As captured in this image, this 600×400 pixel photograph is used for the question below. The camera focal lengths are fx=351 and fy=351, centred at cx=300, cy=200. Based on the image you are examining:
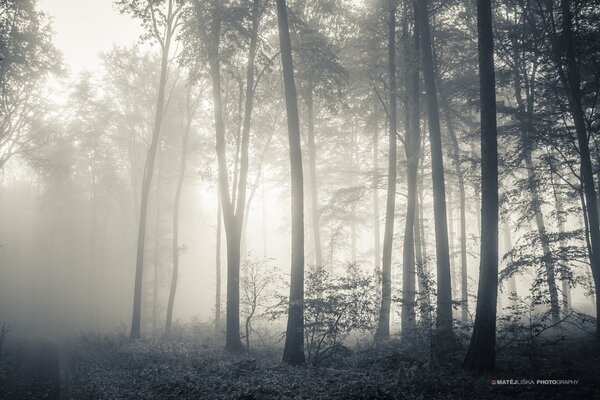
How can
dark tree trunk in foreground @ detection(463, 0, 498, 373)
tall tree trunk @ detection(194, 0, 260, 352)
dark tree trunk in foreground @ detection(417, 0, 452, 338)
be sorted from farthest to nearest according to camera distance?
tall tree trunk @ detection(194, 0, 260, 352) → dark tree trunk in foreground @ detection(417, 0, 452, 338) → dark tree trunk in foreground @ detection(463, 0, 498, 373)

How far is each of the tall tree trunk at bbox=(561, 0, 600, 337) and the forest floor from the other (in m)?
2.36

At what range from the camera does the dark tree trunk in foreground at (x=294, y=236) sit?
9.91 metres

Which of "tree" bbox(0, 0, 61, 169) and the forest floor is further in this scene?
"tree" bbox(0, 0, 61, 169)

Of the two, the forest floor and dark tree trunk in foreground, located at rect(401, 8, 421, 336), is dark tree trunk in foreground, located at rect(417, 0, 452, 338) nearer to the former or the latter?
dark tree trunk in foreground, located at rect(401, 8, 421, 336)

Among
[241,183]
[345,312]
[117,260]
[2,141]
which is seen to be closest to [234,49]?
[241,183]

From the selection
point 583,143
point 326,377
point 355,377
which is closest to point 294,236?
point 326,377

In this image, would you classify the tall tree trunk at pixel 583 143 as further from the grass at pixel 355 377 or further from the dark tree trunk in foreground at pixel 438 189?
the dark tree trunk in foreground at pixel 438 189

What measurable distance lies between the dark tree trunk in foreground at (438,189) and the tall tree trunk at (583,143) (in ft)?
11.5

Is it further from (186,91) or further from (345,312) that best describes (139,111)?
(345,312)

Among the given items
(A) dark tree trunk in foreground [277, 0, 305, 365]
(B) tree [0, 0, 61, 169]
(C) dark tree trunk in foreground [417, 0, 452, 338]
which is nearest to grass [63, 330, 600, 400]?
(A) dark tree trunk in foreground [277, 0, 305, 365]

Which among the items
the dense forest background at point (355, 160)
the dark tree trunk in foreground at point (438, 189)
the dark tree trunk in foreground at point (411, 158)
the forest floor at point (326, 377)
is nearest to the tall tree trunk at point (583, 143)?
the dense forest background at point (355, 160)

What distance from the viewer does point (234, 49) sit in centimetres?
1434

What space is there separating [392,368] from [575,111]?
8.50 meters

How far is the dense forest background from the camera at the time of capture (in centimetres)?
848
